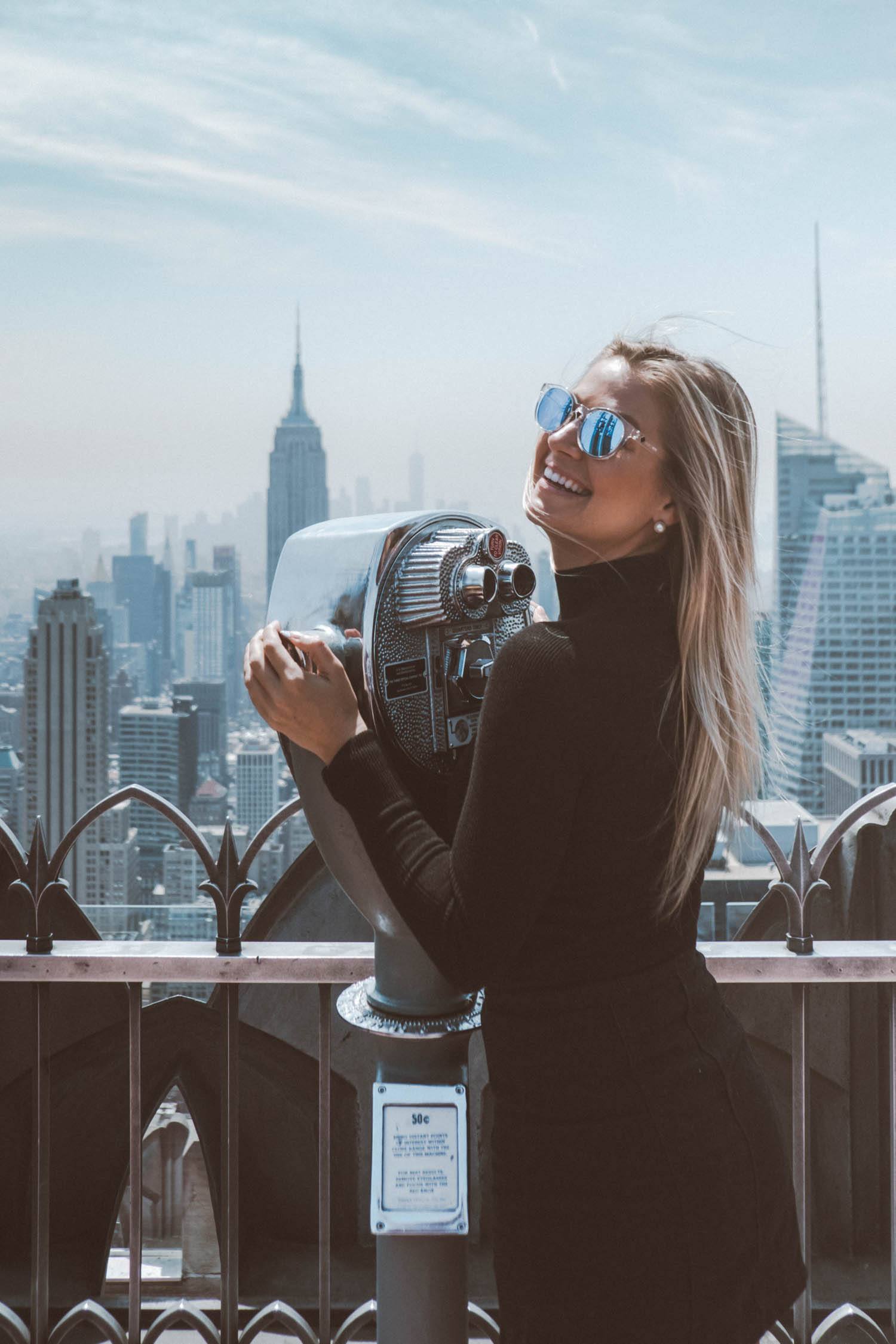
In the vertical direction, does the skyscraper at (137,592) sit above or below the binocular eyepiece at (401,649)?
above

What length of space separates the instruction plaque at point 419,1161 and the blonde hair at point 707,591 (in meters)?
0.39

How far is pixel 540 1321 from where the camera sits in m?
1.16

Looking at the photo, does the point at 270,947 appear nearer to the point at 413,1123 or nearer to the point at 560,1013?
the point at 413,1123

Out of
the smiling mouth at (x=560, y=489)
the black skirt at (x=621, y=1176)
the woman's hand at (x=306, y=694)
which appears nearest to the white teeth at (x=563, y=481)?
the smiling mouth at (x=560, y=489)

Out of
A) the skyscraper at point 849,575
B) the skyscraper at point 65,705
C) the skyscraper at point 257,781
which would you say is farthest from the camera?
the skyscraper at point 849,575

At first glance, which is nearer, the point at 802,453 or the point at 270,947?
the point at 270,947

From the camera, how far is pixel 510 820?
3.54ft

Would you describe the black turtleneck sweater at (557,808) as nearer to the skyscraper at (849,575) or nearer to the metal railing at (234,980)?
the metal railing at (234,980)

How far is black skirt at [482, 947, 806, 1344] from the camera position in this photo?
1.14 meters

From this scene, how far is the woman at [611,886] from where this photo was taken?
3.61ft

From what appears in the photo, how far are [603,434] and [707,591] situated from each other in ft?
0.69

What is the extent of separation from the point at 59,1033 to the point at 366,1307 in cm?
68

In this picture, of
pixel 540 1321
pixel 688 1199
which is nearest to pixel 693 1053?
pixel 688 1199

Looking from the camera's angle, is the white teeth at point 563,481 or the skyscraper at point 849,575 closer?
the white teeth at point 563,481
